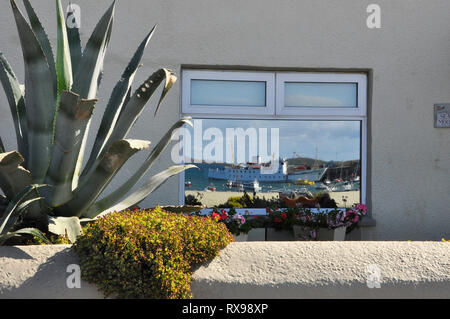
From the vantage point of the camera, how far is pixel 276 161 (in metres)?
4.54

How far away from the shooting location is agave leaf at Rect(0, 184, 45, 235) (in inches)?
78.1

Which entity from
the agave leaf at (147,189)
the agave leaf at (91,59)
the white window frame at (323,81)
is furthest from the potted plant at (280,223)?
the agave leaf at (91,59)

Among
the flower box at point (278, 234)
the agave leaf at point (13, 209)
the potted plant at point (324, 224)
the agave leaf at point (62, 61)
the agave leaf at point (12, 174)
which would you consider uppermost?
the agave leaf at point (62, 61)

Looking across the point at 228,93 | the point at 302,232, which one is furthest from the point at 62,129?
the point at 302,232

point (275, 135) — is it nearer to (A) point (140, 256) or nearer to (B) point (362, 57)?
(B) point (362, 57)

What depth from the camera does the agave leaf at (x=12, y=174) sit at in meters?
2.04

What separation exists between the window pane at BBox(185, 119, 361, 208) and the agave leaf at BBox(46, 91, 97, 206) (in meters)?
2.09

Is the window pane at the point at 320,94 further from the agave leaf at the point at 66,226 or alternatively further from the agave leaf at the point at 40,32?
the agave leaf at the point at 66,226

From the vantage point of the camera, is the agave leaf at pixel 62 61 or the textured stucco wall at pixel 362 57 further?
the textured stucco wall at pixel 362 57

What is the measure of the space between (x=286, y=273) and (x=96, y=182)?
3.74 ft

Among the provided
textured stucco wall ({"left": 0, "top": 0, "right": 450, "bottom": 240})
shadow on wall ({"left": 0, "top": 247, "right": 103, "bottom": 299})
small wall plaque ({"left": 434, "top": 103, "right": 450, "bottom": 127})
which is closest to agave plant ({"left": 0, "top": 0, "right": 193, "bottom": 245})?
shadow on wall ({"left": 0, "top": 247, "right": 103, "bottom": 299})

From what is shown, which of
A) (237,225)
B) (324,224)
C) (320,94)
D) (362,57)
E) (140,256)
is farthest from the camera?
(320,94)

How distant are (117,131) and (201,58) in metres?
1.88

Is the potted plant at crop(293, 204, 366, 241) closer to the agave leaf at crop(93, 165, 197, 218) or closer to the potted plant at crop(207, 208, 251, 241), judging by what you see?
the potted plant at crop(207, 208, 251, 241)
